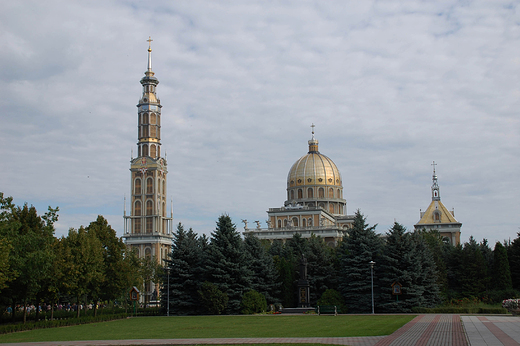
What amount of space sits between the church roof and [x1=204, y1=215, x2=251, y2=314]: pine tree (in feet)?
236

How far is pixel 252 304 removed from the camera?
4462 centimetres

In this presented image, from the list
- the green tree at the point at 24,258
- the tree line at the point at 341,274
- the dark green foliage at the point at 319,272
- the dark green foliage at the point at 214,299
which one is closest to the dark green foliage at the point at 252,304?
the tree line at the point at 341,274

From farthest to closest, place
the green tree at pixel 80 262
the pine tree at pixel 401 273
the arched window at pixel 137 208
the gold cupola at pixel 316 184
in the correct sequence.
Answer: the gold cupola at pixel 316 184 → the arched window at pixel 137 208 → the pine tree at pixel 401 273 → the green tree at pixel 80 262

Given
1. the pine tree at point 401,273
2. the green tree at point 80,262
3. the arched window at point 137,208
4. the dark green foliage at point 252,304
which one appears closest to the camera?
the green tree at point 80,262

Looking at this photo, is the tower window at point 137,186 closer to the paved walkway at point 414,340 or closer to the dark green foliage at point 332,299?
the dark green foliage at point 332,299

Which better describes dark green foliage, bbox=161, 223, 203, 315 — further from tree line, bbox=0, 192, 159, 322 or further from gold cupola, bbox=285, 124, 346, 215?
gold cupola, bbox=285, 124, 346, 215

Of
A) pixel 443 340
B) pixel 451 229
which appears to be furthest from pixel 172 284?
pixel 451 229

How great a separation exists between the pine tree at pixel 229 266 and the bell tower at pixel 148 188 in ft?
185

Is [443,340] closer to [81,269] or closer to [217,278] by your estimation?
[81,269]

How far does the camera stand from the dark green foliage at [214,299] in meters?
44.2

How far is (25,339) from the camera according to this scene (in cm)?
2359

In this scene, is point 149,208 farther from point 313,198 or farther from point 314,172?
point 314,172

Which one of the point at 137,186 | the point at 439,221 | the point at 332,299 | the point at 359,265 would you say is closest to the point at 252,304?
the point at 332,299

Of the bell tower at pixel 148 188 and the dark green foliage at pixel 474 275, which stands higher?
the bell tower at pixel 148 188
